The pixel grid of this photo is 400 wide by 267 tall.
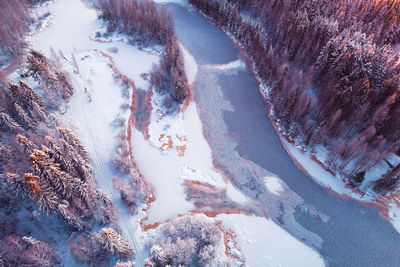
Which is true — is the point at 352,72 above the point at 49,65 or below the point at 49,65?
above

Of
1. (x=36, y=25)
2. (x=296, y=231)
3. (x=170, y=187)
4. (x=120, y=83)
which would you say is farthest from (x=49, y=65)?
(x=296, y=231)

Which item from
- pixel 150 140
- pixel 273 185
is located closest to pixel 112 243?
pixel 150 140

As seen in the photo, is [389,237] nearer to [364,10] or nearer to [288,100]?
[288,100]

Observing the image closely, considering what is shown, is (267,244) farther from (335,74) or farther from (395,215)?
(335,74)

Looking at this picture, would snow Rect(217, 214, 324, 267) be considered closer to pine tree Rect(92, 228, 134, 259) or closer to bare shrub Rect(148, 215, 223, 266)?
bare shrub Rect(148, 215, 223, 266)

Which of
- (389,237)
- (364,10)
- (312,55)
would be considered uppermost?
(364,10)

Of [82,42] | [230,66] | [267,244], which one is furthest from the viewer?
[82,42]
